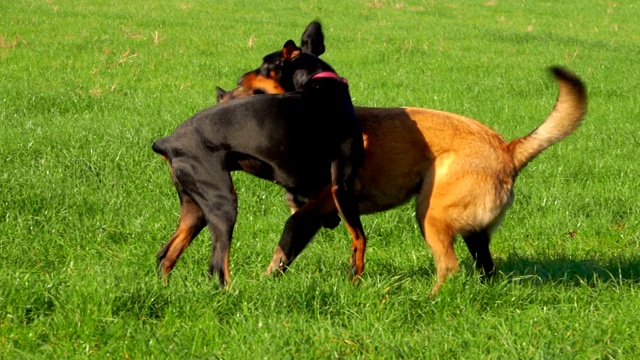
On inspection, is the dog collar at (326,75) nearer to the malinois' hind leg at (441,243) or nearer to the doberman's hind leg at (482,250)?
the malinois' hind leg at (441,243)

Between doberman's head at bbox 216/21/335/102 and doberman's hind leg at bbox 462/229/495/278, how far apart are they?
1.41m

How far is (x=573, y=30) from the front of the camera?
22312 mm

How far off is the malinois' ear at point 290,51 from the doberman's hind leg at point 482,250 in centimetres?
157

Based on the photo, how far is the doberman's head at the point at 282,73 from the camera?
6.12 m

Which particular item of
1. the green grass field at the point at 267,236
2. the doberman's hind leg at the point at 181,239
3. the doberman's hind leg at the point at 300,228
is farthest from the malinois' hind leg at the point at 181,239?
the doberman's hind leg at the point at 300,228

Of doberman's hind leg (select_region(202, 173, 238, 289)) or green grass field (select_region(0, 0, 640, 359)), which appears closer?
green grass field (select_region(0, 0, 640, 359))

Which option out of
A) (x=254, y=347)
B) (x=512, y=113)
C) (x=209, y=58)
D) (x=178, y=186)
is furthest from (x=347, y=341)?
(x=209, y=58)

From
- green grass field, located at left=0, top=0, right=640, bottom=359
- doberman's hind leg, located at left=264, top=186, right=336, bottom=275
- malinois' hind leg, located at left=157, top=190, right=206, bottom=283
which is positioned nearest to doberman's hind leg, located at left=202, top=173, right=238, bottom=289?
green grass field, located at left=0, top=0, right=640, bottom=359

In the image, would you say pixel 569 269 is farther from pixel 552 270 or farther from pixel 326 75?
pixel 326 75

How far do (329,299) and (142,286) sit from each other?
991 millimetres

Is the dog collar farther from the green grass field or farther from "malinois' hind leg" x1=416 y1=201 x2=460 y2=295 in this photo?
the green grass field

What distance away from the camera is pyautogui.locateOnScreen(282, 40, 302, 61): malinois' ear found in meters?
6.07

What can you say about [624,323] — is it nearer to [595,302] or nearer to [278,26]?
[595,302]

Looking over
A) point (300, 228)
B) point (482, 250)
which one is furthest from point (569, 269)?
point (300, 228)
